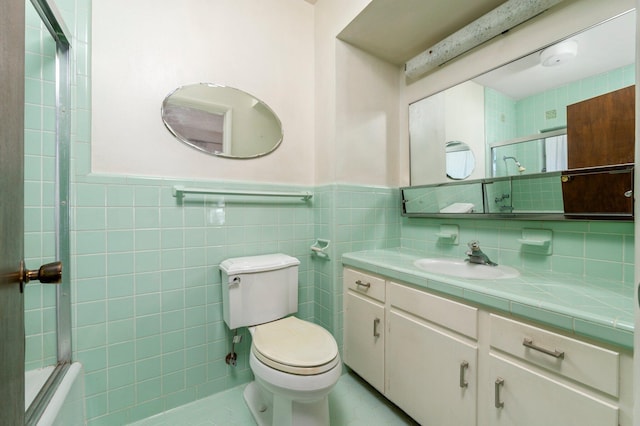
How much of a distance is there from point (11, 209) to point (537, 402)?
1.42m

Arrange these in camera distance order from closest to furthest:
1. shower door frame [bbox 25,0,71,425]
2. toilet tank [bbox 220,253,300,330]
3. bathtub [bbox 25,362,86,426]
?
1. bathtub [bbox 25,362,86,426]
2. shower door frame [bbox 25,0,71,425]
3. toilet tank [bbox 220,253,300,330]

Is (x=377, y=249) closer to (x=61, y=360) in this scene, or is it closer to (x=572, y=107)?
(x=572, y=107)

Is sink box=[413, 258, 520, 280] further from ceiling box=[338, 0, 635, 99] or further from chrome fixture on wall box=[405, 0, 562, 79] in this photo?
chrome fixture on wall box=[405, 0, 562, 79]

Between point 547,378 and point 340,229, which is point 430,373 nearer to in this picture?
point 547,378

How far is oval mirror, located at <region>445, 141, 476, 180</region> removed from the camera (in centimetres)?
154

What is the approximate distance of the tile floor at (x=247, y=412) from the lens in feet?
4.25

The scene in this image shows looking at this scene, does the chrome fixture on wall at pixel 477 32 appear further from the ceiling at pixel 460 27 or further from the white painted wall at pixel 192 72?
the white painted wall at pixel 192 72

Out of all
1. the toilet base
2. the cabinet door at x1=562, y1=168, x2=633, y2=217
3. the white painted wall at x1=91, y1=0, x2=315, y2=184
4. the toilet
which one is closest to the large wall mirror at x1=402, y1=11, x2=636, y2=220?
the cabinet door at x1=562, y1=168, x2=633, y2=217

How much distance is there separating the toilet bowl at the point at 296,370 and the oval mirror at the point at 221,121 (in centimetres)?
103

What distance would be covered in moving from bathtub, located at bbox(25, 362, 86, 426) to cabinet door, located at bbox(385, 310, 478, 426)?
4.41 feet

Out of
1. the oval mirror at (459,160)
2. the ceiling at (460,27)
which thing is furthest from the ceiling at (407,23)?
the oval mirror at (459,160)

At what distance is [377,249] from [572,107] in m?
1.21

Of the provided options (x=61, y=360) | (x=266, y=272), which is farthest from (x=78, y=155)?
(x=266, y=272)

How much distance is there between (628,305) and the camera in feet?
2.65
